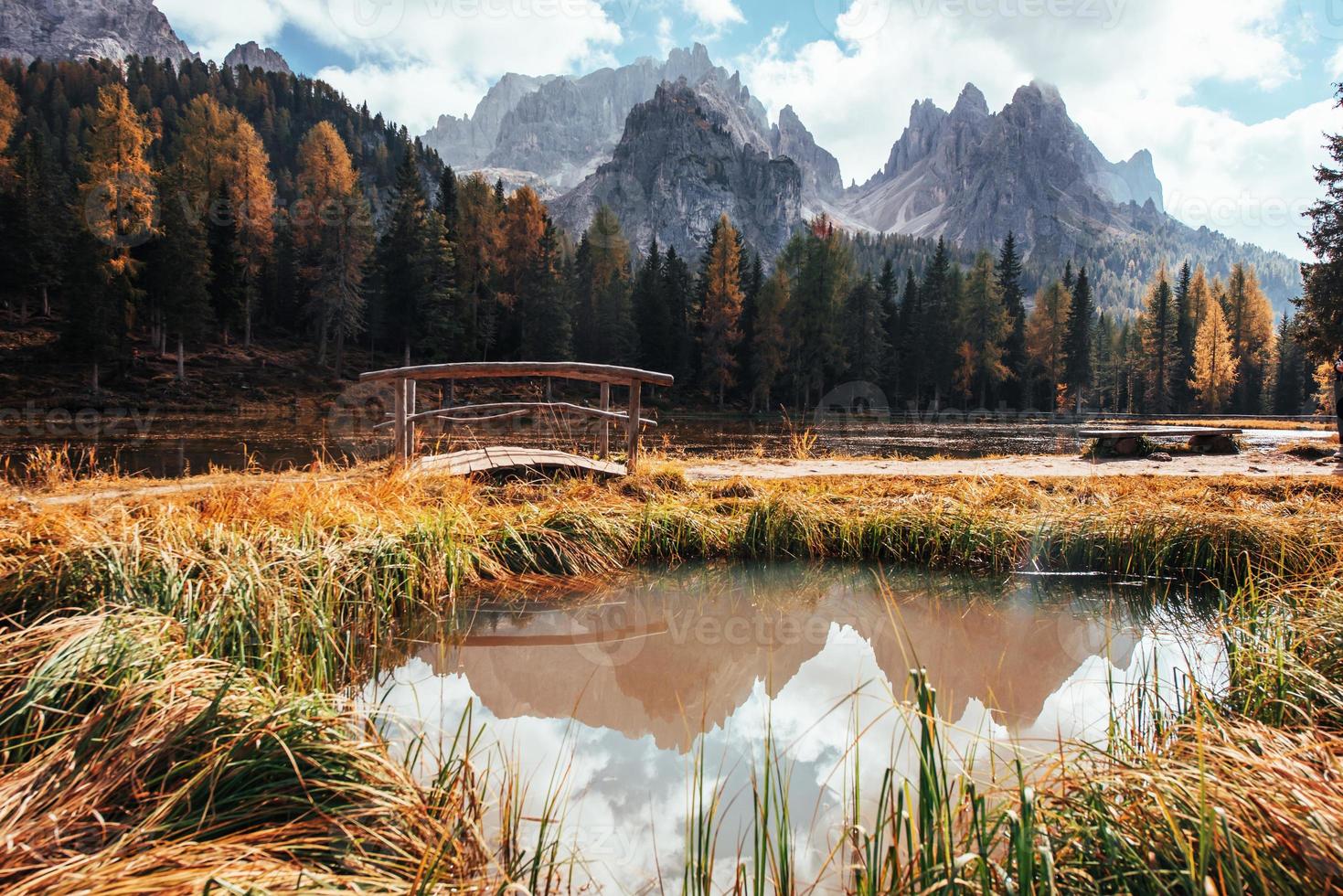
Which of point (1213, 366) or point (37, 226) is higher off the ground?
point (37, 226)

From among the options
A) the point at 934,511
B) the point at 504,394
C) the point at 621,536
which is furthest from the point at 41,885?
the point at 504,394

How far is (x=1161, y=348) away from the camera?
2470 inches

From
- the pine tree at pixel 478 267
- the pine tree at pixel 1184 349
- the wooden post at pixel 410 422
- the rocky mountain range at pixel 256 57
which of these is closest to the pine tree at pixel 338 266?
the pine tree at pixel 478 267

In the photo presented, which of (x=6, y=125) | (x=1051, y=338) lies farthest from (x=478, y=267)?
(x=1051, y=338)

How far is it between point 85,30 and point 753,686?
774ft

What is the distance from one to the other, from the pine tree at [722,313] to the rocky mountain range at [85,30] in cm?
17369

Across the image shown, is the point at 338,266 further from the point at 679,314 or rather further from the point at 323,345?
the point at 679,314

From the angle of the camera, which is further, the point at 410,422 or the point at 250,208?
the point at 250,208

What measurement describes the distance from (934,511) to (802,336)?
40.7 metres

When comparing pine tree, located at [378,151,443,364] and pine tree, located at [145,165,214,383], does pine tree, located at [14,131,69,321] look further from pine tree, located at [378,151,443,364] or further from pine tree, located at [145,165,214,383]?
pine tree, located at [378,151,443,364]

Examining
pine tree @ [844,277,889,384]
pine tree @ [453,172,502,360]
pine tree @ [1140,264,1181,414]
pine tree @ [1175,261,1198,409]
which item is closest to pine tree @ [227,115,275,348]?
pine tree @ [453,172,502,360]

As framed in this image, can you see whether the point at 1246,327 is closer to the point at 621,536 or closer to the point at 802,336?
the point at 802,336

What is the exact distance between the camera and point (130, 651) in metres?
2.54

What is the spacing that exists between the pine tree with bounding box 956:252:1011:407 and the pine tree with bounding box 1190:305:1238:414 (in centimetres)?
2076
